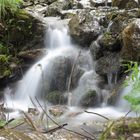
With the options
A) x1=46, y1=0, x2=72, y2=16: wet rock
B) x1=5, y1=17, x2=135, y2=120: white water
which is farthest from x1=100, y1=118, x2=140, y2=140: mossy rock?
x1=46, y1=0, x2=72, y2=16: wet rock

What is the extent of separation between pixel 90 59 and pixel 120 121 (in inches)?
245

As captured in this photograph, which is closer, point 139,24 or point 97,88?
point 139,24

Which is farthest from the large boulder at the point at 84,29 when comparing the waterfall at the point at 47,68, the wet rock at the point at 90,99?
the wet rock at the point at 90,99

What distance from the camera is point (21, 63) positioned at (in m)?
9.63

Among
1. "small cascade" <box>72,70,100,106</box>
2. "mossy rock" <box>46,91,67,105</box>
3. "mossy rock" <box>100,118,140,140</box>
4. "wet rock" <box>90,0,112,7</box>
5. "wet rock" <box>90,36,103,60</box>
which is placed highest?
"wet rock" <box>90,0,112,7</box>

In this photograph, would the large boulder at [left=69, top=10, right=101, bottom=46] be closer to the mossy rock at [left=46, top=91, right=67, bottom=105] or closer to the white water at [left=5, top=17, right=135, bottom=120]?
the white water at [left=5, top=17, right=135, bottom=120]

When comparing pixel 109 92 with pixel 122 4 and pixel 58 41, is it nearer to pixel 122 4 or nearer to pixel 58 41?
pixel 58 41

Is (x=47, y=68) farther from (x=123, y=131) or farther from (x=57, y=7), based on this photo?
(x=123, y=131)

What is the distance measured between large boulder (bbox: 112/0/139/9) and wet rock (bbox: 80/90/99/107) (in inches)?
188

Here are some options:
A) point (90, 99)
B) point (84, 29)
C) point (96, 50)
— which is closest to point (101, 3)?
point (84, 29)

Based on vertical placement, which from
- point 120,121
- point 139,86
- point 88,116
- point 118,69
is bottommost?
point 88,116

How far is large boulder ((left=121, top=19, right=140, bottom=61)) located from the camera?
7.64 m

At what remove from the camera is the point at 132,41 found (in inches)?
302

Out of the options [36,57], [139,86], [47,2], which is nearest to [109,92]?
[36,57]
